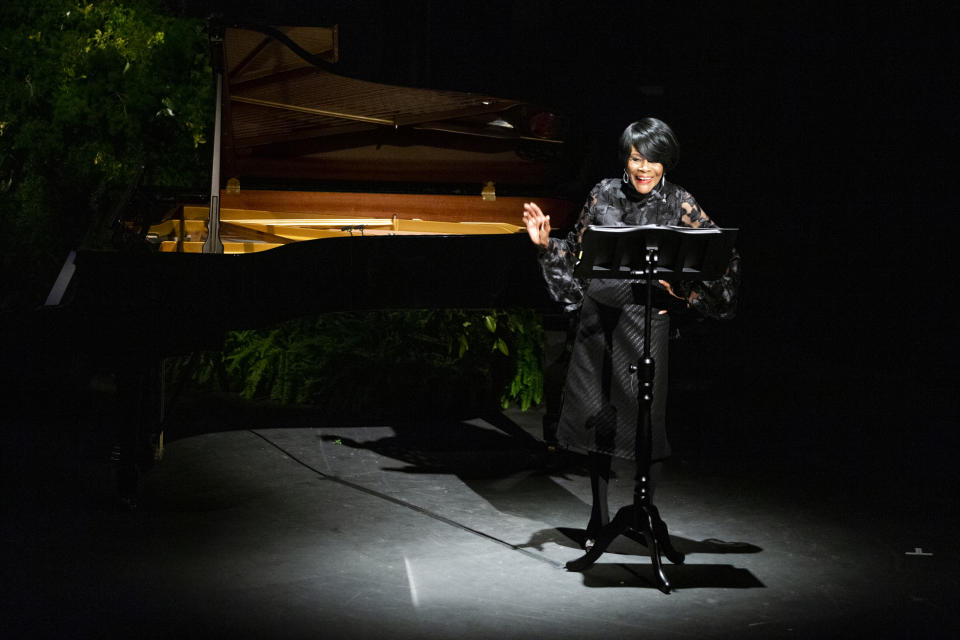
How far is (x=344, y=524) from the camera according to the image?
391cm

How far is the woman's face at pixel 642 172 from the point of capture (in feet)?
10.9

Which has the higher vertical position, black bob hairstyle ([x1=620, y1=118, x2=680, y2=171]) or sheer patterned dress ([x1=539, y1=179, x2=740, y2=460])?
black bob hairstyle ([x1=620, y1=118, x2=680, y2=171])

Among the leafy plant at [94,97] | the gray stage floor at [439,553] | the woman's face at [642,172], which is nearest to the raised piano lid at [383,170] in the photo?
the gray stage floor at [439,553]

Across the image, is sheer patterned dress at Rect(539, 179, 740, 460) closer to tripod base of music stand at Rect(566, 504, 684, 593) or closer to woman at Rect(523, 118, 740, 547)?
woman at Rect(523, 118, 740, 547)

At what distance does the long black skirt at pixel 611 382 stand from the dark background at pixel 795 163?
1.67 meters

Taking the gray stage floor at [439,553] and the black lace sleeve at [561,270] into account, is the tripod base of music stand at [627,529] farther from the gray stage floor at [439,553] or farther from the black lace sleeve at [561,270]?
the black lace sleeve at [561,270]

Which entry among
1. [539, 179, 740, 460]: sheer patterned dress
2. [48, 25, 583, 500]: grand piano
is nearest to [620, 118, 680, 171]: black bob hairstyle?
[539, 179, 740, 460]: sheer patterned dress

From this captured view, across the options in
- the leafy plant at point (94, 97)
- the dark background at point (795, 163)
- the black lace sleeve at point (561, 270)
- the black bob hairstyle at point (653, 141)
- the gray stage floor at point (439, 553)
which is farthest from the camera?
the leafy plant at point (94, 97)

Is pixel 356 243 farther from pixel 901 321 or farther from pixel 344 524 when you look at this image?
pixel 901 321

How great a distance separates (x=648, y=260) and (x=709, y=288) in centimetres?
32

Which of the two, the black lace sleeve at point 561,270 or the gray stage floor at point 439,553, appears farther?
the black lace sleeve at point 561,270

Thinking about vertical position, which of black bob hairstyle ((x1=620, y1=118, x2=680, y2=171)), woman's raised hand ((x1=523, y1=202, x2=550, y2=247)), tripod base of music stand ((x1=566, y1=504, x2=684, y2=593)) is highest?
black bob hairstyle ((x1=620, y1=118, x2=680, y2=171))

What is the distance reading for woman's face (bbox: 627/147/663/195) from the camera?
3.32 m

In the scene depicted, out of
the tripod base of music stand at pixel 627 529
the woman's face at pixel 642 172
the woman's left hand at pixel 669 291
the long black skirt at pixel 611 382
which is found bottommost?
the tripod base of music stand at pixel 627 529
